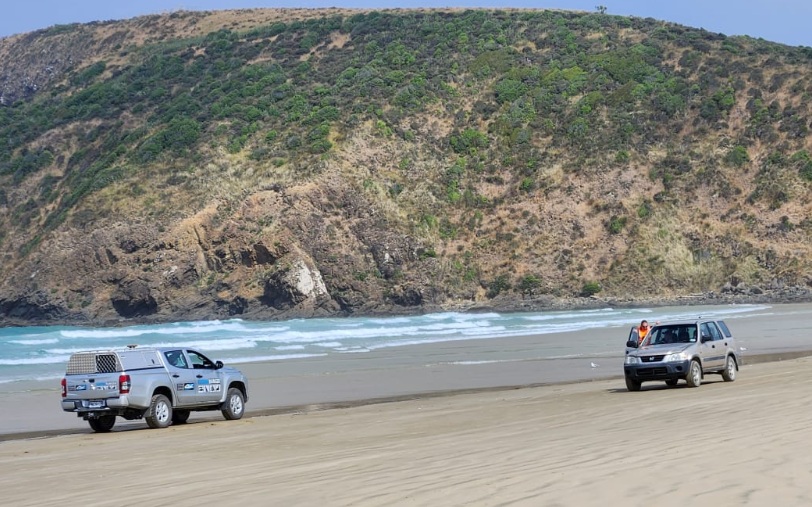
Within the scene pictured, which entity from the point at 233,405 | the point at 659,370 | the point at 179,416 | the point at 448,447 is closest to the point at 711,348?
the point at 659,370

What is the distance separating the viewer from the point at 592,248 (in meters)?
72.3

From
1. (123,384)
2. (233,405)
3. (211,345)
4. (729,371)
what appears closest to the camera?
(123,384)

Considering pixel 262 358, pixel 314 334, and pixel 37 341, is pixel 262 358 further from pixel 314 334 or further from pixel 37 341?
pixel 37 341

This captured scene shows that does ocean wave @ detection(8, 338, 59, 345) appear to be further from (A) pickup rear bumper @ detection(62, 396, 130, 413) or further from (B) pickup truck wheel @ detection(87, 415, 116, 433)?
(A) pickup rear bumper @ detection(62, 396, 130, 413)

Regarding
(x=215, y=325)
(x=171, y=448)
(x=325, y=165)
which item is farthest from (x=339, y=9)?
(x=171, y=448)

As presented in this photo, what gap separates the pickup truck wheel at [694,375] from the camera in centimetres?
2173

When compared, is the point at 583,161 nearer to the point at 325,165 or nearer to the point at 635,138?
the point at 635,138

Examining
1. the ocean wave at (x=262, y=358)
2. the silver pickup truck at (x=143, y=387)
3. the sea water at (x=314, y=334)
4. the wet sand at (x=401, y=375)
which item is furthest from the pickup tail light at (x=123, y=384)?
the ocean wave at (x=262, y=358)

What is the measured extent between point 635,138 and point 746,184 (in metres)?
9.64

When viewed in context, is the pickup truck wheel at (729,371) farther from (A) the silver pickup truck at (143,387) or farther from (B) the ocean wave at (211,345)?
(B) the ocean wave at (211,345)

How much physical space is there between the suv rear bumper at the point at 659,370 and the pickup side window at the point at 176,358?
376 inches

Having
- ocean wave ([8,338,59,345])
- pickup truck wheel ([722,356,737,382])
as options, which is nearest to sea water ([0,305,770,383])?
ocean wave ([8,338,59,345])

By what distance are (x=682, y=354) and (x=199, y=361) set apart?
1043 cm

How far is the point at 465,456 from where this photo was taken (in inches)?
460
